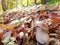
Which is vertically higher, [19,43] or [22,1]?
[19,43]

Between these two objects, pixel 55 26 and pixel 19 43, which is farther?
pixel 55 26

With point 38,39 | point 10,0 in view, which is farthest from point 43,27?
point 10,0

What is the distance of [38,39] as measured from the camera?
159 centimetres

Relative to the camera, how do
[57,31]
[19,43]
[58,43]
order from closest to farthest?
[58,43] → [19,43] → [57,31]

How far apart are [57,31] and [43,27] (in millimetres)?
157

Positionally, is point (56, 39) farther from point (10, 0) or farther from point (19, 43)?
point (10, 0)

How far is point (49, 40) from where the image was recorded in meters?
1.56

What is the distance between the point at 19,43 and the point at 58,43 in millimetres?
339

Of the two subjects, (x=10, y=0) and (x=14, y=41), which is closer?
(x=14, y=41)

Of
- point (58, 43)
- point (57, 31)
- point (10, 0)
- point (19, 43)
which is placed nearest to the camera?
point (58, 43)

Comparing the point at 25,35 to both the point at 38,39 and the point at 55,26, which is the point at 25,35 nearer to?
the point at 38,39

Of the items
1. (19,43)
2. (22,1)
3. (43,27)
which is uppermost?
(43,27)

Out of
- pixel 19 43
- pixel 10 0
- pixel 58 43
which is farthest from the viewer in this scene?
pixel 10 0

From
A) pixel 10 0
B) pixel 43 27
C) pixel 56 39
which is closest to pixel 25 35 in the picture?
pixel 43 27
